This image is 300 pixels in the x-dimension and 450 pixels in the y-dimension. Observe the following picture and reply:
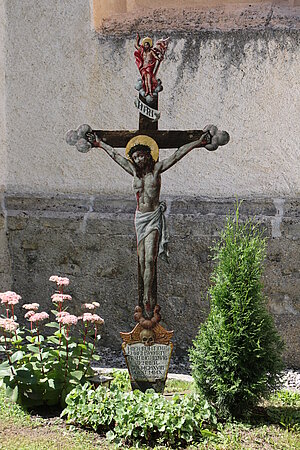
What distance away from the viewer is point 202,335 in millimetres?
4016

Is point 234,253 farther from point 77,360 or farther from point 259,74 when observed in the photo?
point 259,74

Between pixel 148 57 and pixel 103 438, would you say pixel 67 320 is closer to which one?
pixel 103 438

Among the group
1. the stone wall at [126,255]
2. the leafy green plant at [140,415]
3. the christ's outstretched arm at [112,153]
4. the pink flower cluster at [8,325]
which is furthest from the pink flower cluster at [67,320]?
the stone wall at [126,255]

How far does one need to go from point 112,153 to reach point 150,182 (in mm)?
297

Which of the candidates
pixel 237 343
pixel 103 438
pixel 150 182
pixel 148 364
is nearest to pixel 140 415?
pixel 103 438

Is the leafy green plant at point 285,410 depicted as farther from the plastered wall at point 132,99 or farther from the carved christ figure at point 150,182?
the plastered wall at point 132,99

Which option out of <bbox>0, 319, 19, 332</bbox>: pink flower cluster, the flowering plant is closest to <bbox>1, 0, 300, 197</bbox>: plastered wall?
the flowering plant

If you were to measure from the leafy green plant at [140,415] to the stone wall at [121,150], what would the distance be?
164 cm

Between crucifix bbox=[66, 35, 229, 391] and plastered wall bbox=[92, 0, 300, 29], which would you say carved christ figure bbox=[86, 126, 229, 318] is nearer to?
crucifix bbox=[66, 35, 229, 391]

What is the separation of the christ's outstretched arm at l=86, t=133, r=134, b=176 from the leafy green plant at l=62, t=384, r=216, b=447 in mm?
1284

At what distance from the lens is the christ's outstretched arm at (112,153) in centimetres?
418

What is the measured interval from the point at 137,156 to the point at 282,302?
6.15 ft

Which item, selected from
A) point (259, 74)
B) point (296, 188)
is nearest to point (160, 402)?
point (296, 188)

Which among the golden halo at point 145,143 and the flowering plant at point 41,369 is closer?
the flowering plant at point 41,369
